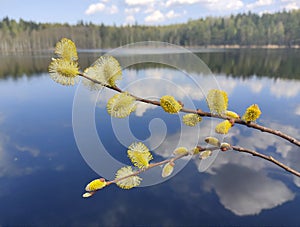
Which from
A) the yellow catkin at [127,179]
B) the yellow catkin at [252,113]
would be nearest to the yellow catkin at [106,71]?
the yellow catkin at [127,179]

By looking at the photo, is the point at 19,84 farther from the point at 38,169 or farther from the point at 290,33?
the point at 290,33

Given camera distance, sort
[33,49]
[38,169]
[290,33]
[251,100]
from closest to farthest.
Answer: [38,169], [251,100], [290,33], [33,49]

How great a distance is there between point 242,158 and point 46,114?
11.0 m

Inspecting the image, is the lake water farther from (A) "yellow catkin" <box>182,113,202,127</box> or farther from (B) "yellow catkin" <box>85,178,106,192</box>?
(B) "yellow catkin" <box>85,178,106,192</box>

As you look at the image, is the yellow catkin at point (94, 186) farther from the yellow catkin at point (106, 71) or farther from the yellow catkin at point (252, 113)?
the yellow catkin at point (252, 113)

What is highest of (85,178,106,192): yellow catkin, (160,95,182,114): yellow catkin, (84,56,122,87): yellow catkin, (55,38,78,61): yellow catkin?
(55,38,78,61): yellow catkin

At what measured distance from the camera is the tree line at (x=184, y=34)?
64.9 metres

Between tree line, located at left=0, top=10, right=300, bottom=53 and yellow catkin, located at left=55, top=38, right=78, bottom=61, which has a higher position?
tree line, located at left=0, top=10, right=300, bottom=53

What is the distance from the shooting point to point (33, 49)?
69.1 m

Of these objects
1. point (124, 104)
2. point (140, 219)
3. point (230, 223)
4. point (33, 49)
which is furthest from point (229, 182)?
point (33, 49)

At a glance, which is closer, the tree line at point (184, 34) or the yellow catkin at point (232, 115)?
the yellow catkin at point (232, 115)

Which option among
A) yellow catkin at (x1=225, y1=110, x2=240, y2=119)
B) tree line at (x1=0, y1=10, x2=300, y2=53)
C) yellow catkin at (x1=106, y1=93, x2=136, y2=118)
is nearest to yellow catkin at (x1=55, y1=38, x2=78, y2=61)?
yellow catkin at (x1=106, y1=93, x2=136, y2=118)

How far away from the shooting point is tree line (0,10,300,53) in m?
64.9

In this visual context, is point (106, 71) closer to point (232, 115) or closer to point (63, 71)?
point (63, 71)
